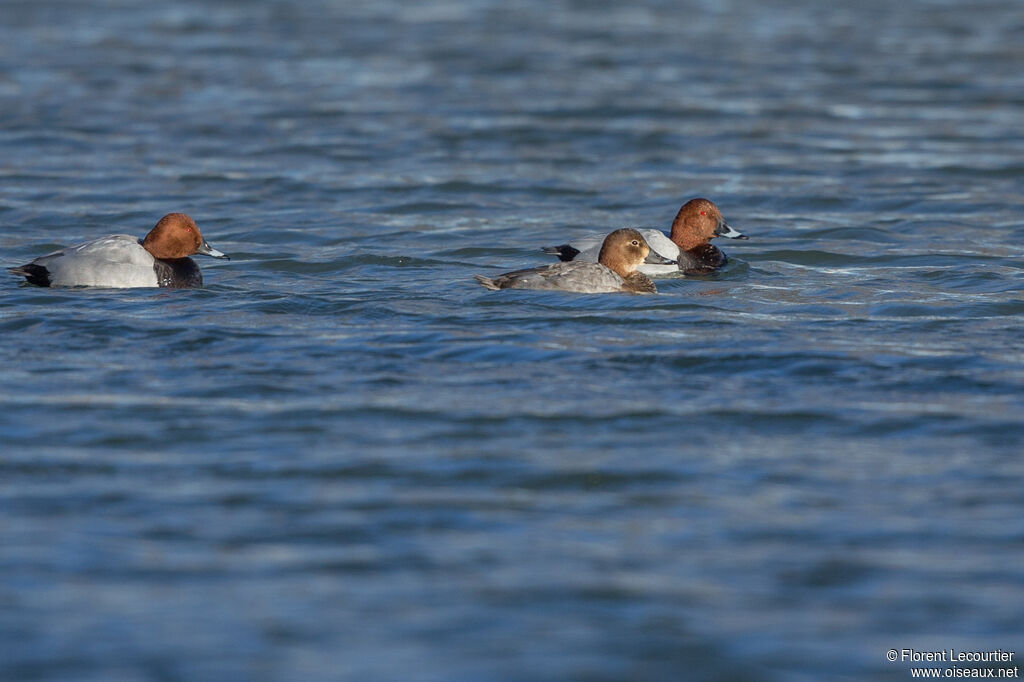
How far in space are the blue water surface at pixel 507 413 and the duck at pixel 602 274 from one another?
191 mm

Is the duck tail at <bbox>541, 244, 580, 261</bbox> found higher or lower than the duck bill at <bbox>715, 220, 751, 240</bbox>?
lower

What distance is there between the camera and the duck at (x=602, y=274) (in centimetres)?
1230

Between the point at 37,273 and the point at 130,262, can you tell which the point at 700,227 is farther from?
the point at 37,273

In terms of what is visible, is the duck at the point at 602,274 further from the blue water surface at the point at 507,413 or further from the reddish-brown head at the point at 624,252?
the blue water surface at the point at 507,413

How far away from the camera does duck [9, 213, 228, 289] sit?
477 inches

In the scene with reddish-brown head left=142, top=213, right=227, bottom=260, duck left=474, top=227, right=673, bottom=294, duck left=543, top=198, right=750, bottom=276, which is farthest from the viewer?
duck left=543, top=198, right=750, bottom=276

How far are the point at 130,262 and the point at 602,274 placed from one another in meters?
3.75

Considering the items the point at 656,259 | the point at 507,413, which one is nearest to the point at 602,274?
the point at 656,259

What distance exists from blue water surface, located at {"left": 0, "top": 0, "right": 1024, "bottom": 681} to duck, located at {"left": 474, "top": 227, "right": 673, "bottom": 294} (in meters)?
0.19

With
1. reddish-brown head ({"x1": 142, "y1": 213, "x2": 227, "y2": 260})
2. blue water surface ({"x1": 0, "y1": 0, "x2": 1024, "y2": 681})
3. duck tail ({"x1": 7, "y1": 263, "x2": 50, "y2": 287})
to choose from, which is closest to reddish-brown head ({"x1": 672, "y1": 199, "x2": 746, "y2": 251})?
blue water surface ({"x1": 0, "y1": 0, "x2": 1024, "y2": 681})

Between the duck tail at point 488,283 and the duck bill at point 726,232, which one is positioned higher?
the duck bill at point 726,232

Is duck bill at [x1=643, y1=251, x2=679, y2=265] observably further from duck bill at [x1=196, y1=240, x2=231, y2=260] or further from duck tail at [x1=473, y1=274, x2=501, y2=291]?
duck bill at [x1=196, y1=240, x2=231, y2=260]

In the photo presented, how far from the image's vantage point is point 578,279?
40.6 feet

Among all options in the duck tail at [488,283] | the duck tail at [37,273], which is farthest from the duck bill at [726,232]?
the duck tail at [37,273]
